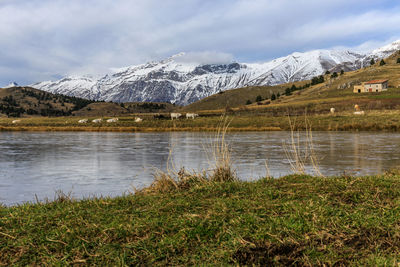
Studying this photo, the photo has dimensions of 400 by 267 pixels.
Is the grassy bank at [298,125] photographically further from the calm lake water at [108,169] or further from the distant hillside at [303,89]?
the distant hillside at [303,89]

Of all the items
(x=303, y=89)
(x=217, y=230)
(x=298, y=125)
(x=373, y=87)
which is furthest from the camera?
(x=303, y=89)

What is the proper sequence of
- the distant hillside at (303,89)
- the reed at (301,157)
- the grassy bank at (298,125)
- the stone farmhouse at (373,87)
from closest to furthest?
the reed at (301,157), the grassy bank at (298,125), the stone farmhouse at (373,87), the distant hillside at (303,89)

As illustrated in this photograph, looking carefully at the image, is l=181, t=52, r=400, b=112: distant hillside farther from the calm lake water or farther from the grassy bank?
the calm lake water

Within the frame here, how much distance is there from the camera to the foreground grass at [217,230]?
13.2ft

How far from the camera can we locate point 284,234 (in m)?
4.42

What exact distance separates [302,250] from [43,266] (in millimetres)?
2897

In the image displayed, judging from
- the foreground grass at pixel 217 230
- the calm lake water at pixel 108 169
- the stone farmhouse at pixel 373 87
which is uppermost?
the stone farmhouse at pixel 373 87

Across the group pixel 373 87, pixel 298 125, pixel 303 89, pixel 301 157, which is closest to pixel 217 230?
pixel 301 157

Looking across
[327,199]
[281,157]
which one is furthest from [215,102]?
[327,199]

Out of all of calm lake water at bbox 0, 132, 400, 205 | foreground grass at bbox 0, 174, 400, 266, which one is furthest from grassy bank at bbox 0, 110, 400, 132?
foreground grass at bbox 0, 174, 400, 266

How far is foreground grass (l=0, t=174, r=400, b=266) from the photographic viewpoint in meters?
4.03

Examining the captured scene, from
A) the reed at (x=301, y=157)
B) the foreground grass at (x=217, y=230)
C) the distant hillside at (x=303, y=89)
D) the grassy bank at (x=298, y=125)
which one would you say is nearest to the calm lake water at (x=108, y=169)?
the reed at (x=301, y=157)

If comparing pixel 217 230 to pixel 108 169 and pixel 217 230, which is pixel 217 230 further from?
pixel 108 169

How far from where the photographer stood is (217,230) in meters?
4.64
